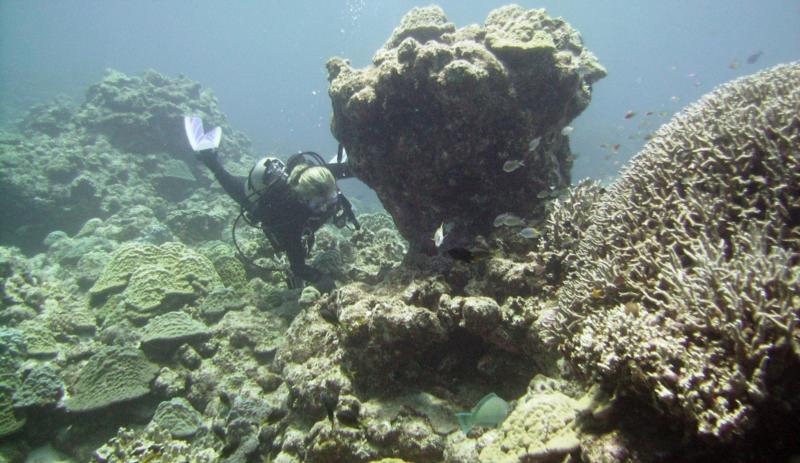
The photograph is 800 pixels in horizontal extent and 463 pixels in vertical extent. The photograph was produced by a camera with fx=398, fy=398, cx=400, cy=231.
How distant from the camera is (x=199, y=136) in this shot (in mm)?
10125

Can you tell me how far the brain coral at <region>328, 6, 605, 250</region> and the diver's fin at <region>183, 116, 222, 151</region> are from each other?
4.31 metres

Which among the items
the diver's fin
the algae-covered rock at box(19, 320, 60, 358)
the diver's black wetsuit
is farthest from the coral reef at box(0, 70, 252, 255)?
the diver's black wetsuit

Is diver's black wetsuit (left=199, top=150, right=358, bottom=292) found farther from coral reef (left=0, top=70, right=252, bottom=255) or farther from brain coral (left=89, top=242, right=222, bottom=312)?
coral reef (left=0, top=70, right=252, bottom=255)

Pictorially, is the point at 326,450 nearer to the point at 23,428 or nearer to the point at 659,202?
the point at 659,202

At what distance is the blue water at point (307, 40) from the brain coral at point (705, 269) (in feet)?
268

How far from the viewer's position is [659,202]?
383cm

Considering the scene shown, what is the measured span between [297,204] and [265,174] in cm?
84

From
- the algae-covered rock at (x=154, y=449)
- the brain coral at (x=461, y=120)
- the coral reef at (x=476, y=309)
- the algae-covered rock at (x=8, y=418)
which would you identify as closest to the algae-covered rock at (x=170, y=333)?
the coral reef at (x=476, y=309)

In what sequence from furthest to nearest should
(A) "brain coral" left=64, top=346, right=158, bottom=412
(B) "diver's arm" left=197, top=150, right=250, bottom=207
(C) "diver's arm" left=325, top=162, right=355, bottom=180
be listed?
(B) "diver's arm" left=197, top=150, right=250, bottom=207 < (C) "diver's arm" left=325, top=162, right=355, bottom=180 < (A) "brain coral" left=64, top=346, right=158, bottom=412

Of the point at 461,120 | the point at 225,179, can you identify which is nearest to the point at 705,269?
the point at 461,120

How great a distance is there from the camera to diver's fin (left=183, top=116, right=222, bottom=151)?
9469 mm

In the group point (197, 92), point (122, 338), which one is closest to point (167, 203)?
point (197, 92)

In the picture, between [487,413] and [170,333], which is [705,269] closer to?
[487,413]

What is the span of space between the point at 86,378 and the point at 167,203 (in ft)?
36.7
